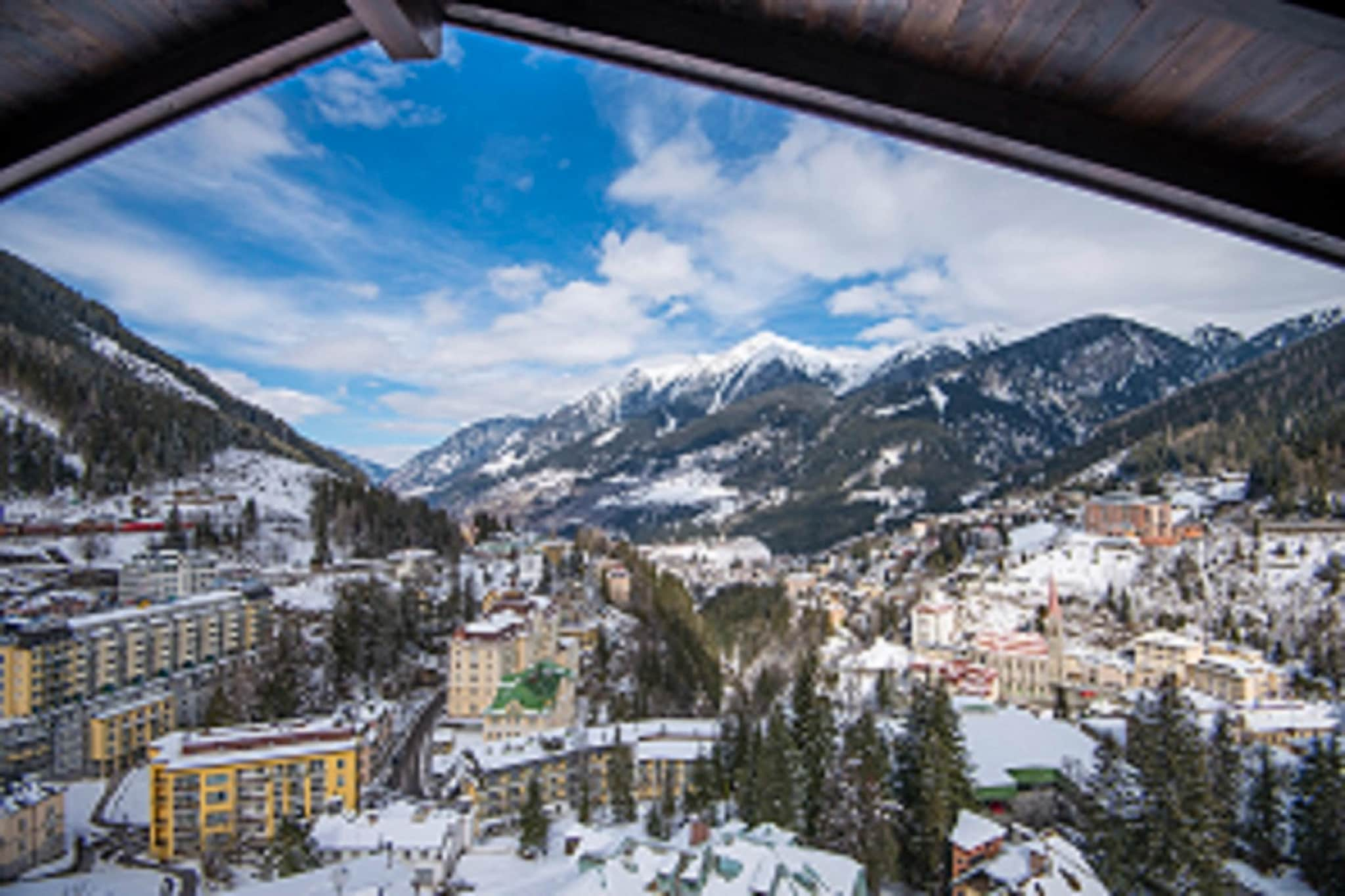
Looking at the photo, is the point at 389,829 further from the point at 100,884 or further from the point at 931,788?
the point at 931,788

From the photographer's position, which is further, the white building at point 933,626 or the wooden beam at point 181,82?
the white building at point 933,626

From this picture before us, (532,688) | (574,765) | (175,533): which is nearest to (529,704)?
(532,688)

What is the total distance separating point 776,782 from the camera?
16.7 metres

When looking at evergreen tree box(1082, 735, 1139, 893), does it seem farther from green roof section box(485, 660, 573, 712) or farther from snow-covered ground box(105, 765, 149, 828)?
snow-covered ground box(105, 765, 149, 828)

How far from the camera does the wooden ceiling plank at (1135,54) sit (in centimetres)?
113

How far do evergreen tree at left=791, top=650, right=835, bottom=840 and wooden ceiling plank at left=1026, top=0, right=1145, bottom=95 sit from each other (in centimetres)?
1811

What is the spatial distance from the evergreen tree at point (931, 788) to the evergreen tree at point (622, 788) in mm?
6806

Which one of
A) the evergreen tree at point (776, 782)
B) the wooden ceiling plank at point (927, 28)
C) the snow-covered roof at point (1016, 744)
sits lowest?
the snow-covered roof at point (1016, 744)

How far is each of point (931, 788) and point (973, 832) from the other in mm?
1204

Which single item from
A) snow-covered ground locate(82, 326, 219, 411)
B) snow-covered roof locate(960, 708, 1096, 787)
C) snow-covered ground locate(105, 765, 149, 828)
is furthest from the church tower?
snow-covered ground locate(82, 326, 219, 411)

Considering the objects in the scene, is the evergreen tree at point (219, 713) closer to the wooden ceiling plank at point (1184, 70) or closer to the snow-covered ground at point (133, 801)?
the snow-covered ground at point (133, 801)

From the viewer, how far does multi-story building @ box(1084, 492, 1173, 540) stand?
164ft

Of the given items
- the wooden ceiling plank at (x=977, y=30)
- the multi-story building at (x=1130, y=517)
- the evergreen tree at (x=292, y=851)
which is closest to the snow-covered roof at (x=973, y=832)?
the evergreen tree at (x=292, y=851)

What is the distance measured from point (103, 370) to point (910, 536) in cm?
8213
